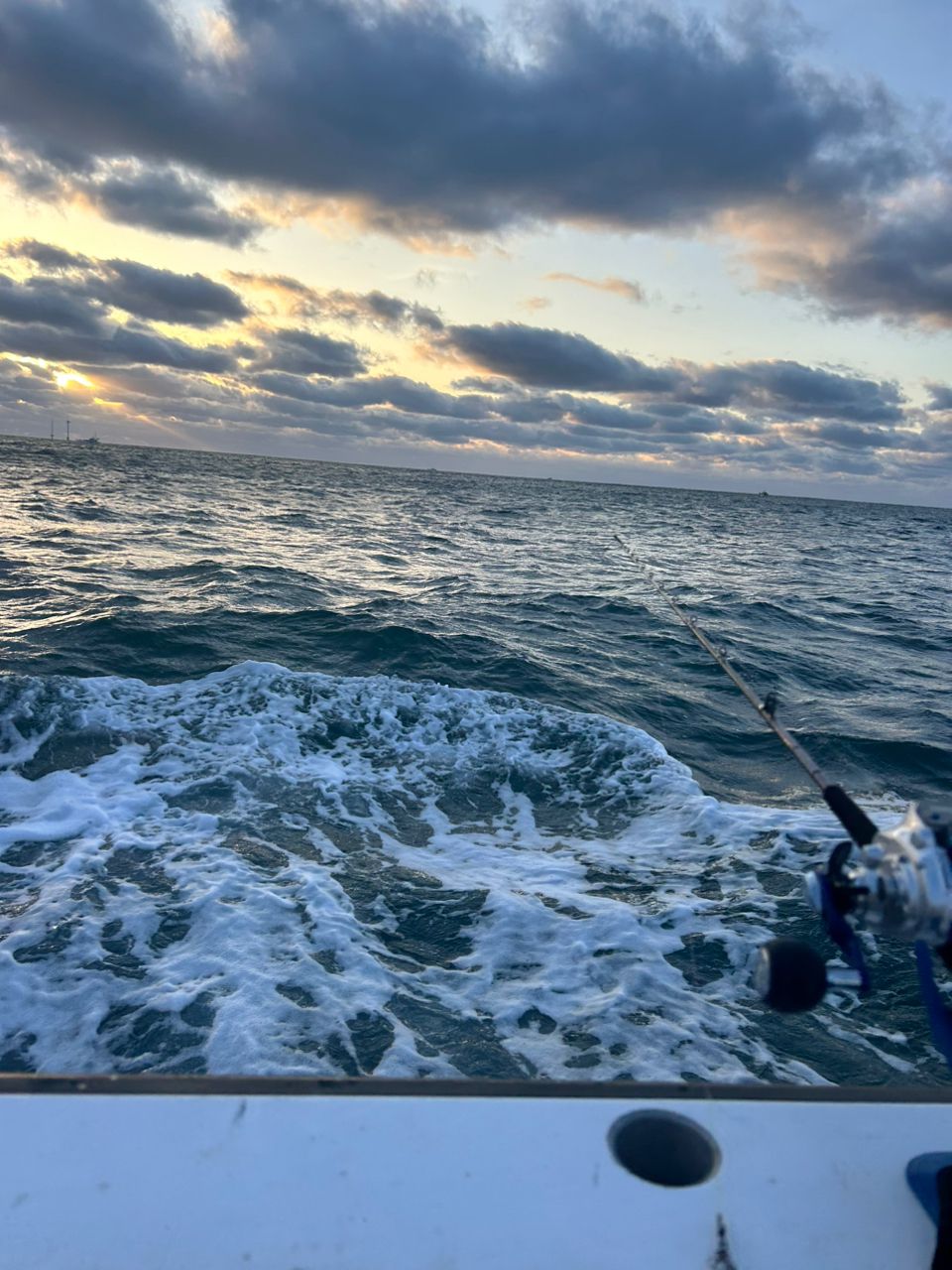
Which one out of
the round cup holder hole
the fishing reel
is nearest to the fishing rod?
the fishing reel

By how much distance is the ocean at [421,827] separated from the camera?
12.3 feet

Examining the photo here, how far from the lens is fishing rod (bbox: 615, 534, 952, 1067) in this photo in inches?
67.8

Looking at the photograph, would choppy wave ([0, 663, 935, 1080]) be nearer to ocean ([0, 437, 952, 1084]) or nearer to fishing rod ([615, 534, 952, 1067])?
ocean ([0, 437, 952, 1084])

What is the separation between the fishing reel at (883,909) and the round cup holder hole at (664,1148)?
462 mm

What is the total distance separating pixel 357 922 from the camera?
15.6 feet

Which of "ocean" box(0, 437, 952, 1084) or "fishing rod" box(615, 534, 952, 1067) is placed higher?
"fishing rod" box(615, 534, 952, 1067)

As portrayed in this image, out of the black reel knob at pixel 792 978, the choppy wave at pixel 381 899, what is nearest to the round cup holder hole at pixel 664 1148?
the black reel knob at pixel 792 978

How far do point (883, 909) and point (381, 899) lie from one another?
381cm

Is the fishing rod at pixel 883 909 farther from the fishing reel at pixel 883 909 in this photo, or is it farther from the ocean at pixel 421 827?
the ocean at pixel 421 827

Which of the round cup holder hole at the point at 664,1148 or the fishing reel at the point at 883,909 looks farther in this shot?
the round cup holder hole at the point at 664,1148

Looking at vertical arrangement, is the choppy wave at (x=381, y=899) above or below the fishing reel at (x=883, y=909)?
below

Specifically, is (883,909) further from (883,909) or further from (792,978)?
(792,978)

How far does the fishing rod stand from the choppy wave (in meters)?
1.94

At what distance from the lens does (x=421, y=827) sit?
20.6 ft
